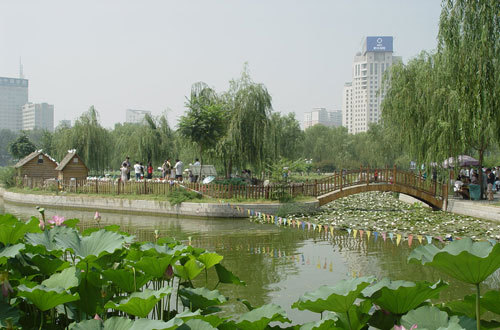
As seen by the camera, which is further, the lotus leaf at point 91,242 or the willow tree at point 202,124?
the willow tree at point 202,124

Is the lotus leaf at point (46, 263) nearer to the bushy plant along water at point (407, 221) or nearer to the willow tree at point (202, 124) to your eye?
the bushy plant along water at point (407, 221)

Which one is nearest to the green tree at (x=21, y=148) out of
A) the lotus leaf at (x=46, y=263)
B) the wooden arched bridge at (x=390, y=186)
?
the wooden arched bridge at (x=390, y=186)

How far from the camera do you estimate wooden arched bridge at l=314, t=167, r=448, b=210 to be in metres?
21.6

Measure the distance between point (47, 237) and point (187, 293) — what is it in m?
1.47

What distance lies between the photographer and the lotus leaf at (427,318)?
254cm

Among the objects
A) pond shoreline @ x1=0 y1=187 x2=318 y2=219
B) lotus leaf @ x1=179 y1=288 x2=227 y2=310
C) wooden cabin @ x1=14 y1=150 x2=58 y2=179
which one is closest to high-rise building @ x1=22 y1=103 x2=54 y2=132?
wooden cabin @ x1=14 y1=150 x2=58 y2=179

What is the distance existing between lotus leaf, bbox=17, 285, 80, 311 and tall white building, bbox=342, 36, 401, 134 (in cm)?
13792

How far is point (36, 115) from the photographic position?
183 metres

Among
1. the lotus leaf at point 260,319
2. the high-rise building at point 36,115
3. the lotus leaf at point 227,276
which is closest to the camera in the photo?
the lotus leaf at point 260,319

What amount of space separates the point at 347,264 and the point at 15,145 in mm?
48466

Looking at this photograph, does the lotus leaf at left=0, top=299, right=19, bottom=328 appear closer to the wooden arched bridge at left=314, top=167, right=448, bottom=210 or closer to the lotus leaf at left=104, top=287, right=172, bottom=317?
the lotus leaf at left=104, top=287, right=172, bottom=317

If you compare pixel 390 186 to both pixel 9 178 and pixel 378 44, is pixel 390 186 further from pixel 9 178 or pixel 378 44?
pixel 378 44

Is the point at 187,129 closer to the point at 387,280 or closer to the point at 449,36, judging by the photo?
the point at 449,36

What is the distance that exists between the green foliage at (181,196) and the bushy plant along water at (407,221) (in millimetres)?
4470
